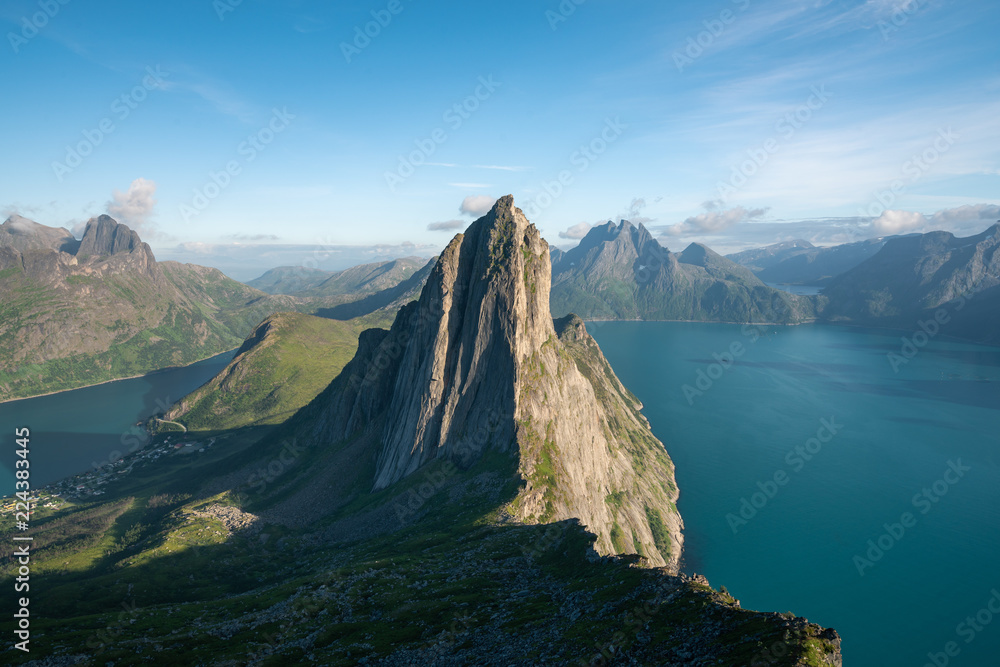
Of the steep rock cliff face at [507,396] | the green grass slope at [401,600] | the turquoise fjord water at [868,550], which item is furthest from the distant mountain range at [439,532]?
the turquoise fjord water at [868,550]

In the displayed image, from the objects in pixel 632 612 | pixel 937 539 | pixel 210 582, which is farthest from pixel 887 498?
pixel 210 582

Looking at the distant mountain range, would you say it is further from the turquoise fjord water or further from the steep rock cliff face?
the turquoise fjord water

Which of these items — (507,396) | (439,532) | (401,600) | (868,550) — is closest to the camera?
(401,600)

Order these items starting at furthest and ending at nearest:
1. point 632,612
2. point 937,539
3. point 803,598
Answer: point 937,539, point 803,598, point 632,612

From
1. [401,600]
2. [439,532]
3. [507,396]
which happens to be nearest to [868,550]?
[507,396]

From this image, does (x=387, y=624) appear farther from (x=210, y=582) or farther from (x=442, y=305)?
(x=442, y=305)

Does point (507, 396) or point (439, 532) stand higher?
point (507, 396)

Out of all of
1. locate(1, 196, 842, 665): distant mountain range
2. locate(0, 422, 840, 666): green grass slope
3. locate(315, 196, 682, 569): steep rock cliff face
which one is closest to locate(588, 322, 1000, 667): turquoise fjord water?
locate(1, 196, 842, 665): distant mountain range

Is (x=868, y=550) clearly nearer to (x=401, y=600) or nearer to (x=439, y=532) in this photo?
(x=439, y=532)
